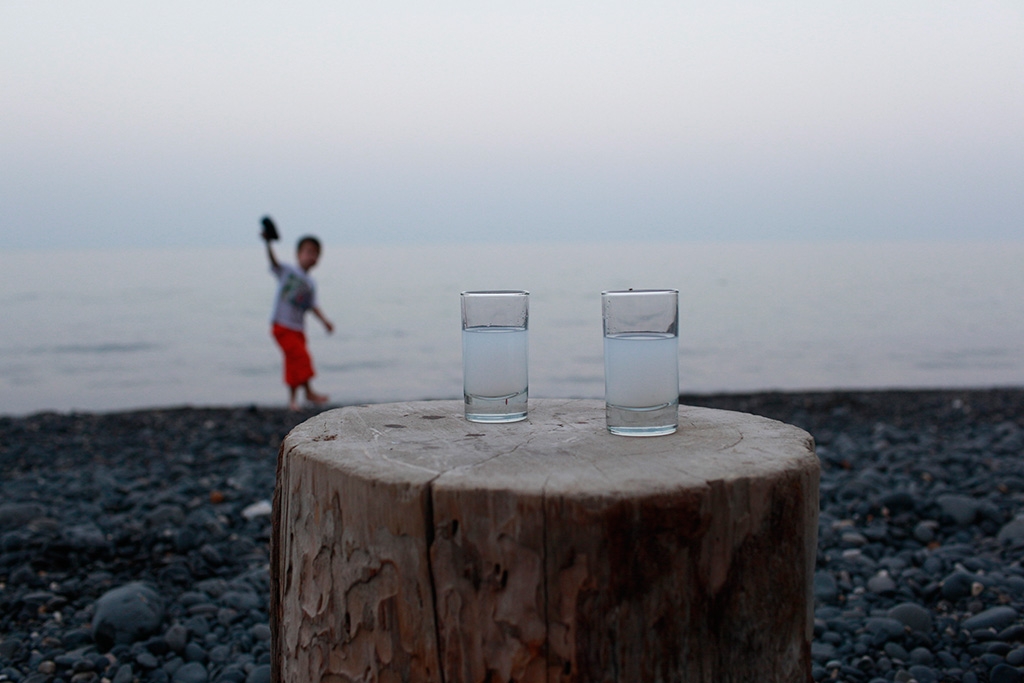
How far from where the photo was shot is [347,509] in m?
1.53

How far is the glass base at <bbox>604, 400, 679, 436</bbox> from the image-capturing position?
1759mm

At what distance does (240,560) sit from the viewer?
3924mm

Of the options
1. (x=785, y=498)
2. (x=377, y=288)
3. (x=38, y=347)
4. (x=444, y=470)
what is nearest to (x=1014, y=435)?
(x=785, y=498)

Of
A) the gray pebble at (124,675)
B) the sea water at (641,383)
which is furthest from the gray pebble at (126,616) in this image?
the sea water at (641,383)

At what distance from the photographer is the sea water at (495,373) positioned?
6.09ft

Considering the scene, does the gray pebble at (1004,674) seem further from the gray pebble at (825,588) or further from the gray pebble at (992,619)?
the gray pebble at (825,588)

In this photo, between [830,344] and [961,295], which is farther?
[961,295]

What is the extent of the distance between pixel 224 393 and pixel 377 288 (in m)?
18.1

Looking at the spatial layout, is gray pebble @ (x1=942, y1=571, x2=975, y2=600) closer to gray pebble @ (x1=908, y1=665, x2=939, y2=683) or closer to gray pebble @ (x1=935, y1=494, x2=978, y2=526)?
gray pebble @ (x1=908, y1=665, x2=939, y2=683)

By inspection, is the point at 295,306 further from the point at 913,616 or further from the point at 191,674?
the point at 913,616

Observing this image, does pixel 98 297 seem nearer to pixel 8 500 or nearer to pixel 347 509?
pixel 8 500

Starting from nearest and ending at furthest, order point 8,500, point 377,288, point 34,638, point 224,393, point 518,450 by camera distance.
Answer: point 518,450 → point 34,638 → point 8,500 → point 224,393 → point 377,288

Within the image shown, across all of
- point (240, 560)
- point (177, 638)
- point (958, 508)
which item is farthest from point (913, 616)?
point (240, 560)

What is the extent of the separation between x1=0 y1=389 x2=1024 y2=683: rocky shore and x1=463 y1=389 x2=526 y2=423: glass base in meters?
1.47
